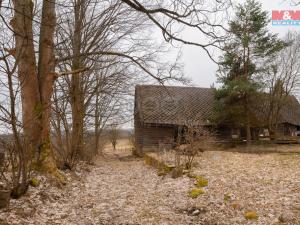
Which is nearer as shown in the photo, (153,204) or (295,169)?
(153,204)

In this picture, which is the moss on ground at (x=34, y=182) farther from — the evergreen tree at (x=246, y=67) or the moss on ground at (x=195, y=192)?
the evergreen tree at (x=246, y=67)

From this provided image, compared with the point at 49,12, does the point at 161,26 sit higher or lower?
lower

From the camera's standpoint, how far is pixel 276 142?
20.6 meters

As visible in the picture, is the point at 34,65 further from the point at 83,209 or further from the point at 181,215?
the point at 181,215

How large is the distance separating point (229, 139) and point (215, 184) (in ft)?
50.6

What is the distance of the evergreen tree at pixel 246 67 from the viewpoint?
66.9 ft

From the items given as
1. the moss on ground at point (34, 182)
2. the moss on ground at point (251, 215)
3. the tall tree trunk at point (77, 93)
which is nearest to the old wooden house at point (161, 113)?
the tall tree trunk at point (77, 93)

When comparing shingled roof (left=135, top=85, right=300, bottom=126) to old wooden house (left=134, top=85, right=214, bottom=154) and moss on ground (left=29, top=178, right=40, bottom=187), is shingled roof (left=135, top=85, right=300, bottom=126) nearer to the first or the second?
old wooden house (left=134, top=85, right=214, bottom=154)

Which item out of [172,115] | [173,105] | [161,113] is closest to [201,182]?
[172,115]

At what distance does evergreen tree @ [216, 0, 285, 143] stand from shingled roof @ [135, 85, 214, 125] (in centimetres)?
212

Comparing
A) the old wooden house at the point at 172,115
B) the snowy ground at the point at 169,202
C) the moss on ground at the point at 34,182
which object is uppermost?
the old wooden house at the point at 172,115

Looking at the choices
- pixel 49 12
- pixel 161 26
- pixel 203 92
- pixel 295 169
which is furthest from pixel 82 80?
pixel 203 92

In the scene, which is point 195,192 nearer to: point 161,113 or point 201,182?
point 201,182

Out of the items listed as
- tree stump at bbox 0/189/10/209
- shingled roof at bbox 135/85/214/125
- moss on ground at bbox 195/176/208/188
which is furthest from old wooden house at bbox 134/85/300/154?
tree stump at bbox 0/189/10/209
